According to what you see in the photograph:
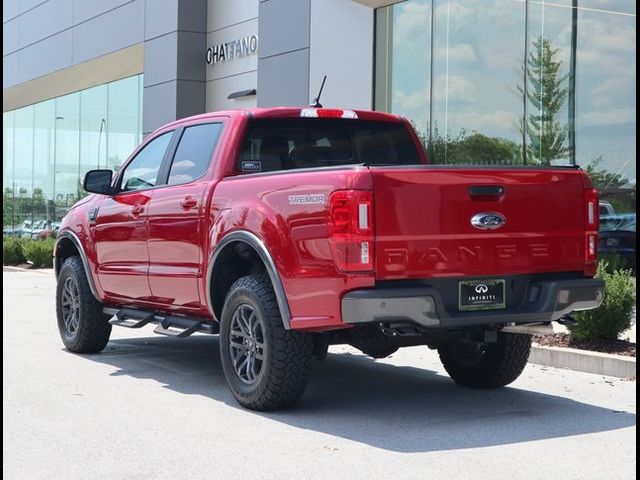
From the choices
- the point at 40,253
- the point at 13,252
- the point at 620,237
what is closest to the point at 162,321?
the point at 620,237

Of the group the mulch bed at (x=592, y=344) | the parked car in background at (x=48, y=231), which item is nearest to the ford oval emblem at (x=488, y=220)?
the mulch bed at (x=592, y=344)

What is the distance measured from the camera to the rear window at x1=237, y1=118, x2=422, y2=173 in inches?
300

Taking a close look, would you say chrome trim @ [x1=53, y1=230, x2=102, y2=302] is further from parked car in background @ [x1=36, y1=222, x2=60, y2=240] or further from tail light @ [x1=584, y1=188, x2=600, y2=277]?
parked car in background @ [x1=36, y1=222, x2=60, y2=240]

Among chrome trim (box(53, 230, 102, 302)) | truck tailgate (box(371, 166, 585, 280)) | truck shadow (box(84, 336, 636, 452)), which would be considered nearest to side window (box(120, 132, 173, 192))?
chrome trim (box(53, 230, 102, 302))

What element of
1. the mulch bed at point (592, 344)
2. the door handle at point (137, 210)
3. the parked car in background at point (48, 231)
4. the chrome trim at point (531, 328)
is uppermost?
the door handle at point (137, 210)

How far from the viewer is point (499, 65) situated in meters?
15.6

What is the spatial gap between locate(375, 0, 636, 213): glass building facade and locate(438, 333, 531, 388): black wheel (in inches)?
262

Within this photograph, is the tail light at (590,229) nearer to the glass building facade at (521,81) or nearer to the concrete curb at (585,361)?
the concrete curb at (585,361)

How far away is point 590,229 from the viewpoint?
6.80 metres

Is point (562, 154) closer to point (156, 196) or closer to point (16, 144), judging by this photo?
point (156, 196)

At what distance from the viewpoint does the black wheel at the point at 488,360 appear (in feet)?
24.5

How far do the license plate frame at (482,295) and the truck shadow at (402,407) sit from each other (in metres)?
0.77

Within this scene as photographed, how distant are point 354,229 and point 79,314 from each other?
4.30 meters

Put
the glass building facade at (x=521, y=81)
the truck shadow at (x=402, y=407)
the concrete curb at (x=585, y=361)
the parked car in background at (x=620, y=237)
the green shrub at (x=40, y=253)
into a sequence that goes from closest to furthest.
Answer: the truck shadow at (x=402, y=407), the concrete curb at (x=585, y=361), the parked car in background at (x=620, y=237), the glass building facade at (x=521, y=81), the green shrub at (x=40, y=253)
